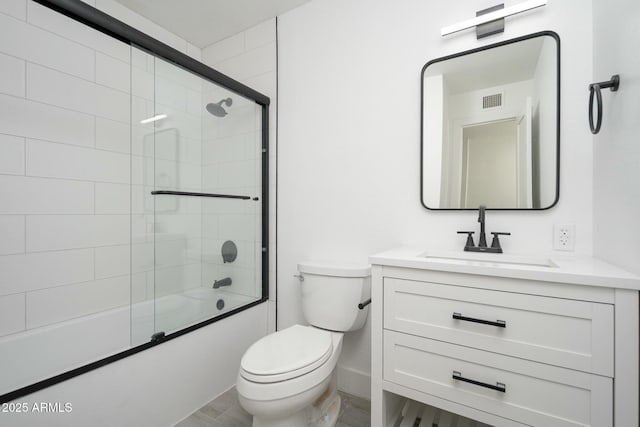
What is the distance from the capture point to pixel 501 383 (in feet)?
3.25

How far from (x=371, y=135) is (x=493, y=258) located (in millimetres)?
893

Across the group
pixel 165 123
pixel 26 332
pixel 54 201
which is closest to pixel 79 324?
pixel 26 332

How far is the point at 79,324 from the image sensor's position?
1658 millimetres

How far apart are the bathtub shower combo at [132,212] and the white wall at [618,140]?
1.73m

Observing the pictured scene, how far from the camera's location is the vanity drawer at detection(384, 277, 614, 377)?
87 centimetres

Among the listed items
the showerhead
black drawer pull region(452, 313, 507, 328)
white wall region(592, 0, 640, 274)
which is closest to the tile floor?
black drawer pull region(452, 313, 507, 328)

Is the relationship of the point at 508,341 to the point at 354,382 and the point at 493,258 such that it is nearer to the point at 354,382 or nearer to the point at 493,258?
the point at 493,258

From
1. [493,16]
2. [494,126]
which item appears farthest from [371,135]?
[493,16]

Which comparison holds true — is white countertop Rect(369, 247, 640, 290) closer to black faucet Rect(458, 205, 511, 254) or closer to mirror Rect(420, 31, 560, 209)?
black faucet Rect(458, 205, 511, 254)

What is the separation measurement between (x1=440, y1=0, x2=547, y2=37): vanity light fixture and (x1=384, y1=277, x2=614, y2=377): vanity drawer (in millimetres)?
1191

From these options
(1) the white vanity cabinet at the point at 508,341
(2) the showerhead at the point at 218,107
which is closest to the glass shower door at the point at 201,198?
(2) the showerhead at the point at 218,107

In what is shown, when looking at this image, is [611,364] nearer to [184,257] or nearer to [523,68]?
[523,68]

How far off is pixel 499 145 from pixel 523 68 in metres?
0.35

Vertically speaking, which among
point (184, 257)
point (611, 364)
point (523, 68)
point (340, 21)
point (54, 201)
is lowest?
point (611, 364)
